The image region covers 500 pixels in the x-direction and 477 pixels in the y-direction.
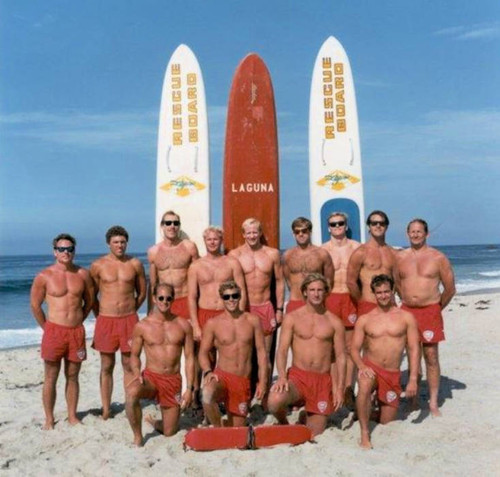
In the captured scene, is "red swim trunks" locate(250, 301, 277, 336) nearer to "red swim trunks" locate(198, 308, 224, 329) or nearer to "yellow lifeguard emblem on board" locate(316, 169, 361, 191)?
"red swim trunks" locate(198, 308, 224, 329)

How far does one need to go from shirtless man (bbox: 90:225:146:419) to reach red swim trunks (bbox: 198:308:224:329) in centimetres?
52

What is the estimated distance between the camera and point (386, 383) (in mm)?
4445

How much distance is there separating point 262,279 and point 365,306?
0.88m

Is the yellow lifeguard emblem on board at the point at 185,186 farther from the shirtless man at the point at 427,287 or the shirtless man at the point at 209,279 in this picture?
the shirtless man at the point at 427,287

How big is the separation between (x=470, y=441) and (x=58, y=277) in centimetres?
324

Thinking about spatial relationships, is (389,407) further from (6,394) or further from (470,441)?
(6,394)

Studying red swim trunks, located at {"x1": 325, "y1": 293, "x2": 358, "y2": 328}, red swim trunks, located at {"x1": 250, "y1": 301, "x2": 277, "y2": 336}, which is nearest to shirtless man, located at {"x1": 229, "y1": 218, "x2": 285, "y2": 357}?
red swim trunks, located at {"x1": 250, "y1": 301, "x2": 277, "y2": 336}

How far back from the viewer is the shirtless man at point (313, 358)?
4.38 meters

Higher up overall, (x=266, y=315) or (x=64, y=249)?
(x=64, y=249)

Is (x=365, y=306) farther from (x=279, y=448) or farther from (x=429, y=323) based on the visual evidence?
(x=279, y=448)

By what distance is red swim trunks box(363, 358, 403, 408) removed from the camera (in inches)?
175

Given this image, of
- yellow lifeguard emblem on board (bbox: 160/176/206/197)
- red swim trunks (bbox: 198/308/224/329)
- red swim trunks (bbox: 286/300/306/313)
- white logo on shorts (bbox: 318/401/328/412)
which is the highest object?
yellow lifeguard emblem on board (bbox: 160/176/206/197)

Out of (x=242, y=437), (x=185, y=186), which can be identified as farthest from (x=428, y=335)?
(x=185, y=186)

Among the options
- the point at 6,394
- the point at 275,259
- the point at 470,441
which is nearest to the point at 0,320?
the point at 6,394
